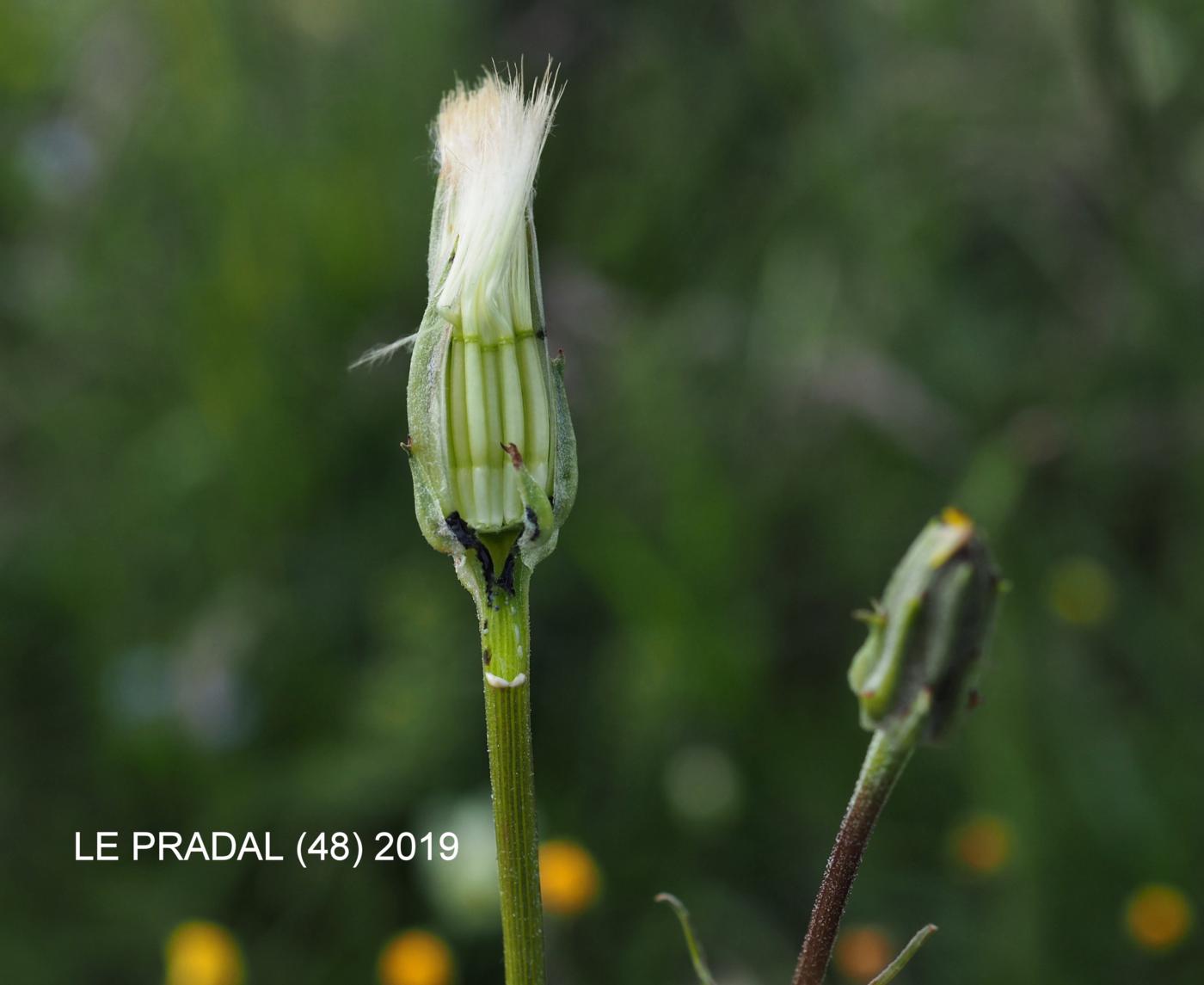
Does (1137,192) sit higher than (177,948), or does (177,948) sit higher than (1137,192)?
(1137,192)

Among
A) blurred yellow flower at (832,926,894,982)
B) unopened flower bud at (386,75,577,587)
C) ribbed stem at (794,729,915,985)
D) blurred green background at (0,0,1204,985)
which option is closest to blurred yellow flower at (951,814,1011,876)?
blurred green background at (0,0,1204,985)

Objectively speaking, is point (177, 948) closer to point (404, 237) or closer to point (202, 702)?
point (202, 702)

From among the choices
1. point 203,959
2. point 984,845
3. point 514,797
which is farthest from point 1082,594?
point 514,797

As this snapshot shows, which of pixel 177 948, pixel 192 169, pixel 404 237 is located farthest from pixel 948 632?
pixel 192 169

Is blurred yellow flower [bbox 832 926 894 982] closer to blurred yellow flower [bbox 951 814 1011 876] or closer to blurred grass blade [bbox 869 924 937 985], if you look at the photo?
blurred yellow flower [bbox 951 814 1011 876]

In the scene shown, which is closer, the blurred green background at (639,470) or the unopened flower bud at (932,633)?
the unopened flower bud at (932,633)

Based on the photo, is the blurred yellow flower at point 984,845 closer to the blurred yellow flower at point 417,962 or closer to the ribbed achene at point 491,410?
the blurred yellow flower at point 417,962

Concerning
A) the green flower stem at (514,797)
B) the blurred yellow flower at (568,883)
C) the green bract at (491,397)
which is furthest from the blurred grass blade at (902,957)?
the blurred yellow flower at (568,883)
